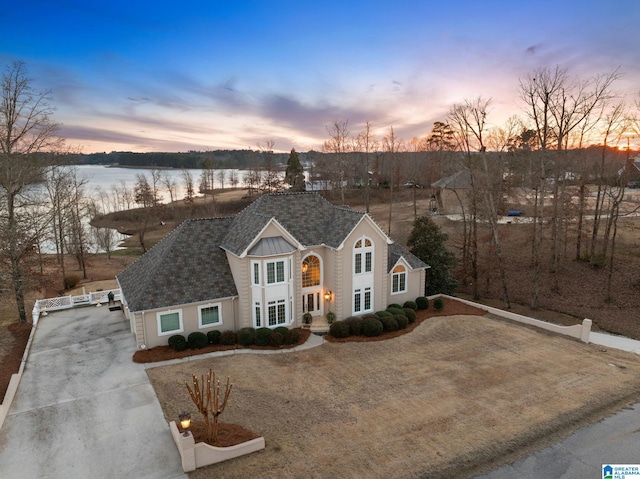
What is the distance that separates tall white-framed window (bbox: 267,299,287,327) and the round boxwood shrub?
4910 mm

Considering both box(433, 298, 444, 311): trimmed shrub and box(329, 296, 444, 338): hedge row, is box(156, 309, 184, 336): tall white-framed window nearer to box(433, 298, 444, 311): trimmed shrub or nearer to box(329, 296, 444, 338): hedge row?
box(329, 296, 444, 338): hedge row

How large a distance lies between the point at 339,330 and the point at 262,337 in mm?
4607

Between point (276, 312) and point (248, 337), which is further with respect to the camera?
point (276, 312)

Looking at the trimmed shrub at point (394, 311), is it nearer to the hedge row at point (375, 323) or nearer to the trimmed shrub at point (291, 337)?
the hedge row at point (375, 323)

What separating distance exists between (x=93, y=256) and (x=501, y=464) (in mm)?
54579

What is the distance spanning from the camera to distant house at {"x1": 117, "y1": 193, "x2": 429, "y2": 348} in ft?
74.6

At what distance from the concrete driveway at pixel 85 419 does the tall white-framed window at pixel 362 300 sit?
523 inches

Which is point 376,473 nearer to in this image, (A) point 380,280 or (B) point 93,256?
(A) point 380,280

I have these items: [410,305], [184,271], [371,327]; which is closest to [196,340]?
[184,271]

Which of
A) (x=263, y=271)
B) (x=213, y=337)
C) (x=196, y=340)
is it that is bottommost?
(x=213, y=337)

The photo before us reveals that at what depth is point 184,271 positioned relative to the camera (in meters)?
23.6

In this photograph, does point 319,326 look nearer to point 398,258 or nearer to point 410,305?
point 410,305

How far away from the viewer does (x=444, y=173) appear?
70125 mm

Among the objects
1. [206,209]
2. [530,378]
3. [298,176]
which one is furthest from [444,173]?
[530,378]
